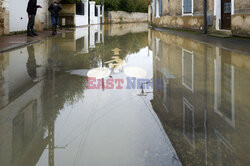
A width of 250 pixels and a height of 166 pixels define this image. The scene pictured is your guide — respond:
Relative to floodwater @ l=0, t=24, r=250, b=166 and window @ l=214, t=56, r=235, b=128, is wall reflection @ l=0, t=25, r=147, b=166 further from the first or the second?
window @ l=214, t=56, r=235, b=128

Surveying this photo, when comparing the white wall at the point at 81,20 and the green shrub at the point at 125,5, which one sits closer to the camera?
the white wall at the point at 81,20

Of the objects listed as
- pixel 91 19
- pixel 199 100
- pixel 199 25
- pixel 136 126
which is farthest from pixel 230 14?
pixel 91 19

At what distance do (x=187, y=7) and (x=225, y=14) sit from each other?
598 cm

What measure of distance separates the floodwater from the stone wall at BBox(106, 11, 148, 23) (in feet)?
177

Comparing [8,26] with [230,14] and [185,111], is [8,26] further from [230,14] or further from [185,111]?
[185,111]

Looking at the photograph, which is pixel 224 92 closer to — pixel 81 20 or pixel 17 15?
pixel 17 15

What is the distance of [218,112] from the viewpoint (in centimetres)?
380

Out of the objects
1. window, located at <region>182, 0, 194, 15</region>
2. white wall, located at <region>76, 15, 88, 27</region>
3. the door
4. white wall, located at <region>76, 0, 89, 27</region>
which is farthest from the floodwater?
white wall, located at <region>76, 0, 89, 27</region>

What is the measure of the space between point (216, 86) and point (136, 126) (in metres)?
2.28

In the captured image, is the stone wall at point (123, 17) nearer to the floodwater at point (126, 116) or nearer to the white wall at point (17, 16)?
the white wall at point (17, 16)

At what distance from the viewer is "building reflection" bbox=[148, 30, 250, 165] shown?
265cm

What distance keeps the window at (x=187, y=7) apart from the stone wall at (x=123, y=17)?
37361 mm

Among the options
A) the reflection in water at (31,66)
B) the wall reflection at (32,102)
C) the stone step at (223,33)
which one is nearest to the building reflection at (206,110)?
the wall reflection at (32,102)

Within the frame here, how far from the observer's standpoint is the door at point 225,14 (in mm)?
15523
